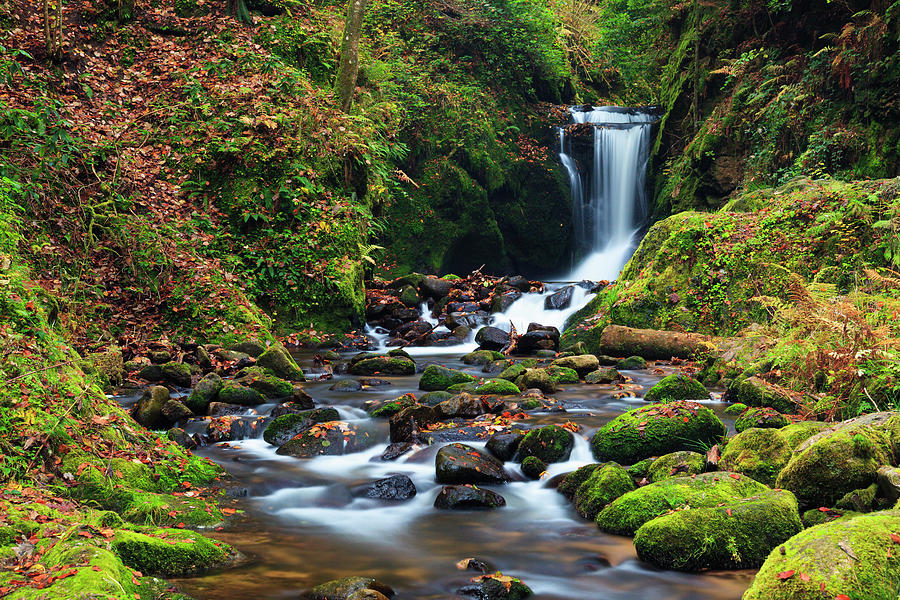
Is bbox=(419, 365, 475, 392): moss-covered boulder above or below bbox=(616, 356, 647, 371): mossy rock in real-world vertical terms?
above

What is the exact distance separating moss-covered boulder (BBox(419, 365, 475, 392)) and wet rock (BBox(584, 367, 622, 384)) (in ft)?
5.59

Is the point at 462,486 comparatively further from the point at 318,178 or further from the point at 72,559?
the point at 318,178

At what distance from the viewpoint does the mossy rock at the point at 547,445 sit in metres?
5.95

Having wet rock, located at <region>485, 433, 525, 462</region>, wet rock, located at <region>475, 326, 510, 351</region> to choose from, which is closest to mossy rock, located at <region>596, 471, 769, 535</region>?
wet rock, located at <region>485, 433, 525, 462</region>

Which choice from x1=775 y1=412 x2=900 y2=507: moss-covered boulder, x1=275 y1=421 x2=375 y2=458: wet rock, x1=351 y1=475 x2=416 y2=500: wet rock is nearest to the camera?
x1=775 y1=412 x2=900 y2=507: moss-covered boulder

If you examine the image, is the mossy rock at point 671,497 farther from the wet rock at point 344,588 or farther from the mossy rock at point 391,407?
the mossy rock at point 391,407

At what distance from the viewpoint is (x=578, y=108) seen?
22109 millimetres

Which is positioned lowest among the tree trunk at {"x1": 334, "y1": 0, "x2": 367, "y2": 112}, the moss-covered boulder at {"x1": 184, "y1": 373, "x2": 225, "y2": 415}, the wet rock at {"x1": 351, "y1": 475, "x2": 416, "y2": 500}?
the wet rock at {"x1": 351, "y1": 475, "x2": 416, "y2": 500}

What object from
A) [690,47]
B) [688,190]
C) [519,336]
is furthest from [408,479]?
[690,47]

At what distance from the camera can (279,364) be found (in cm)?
910

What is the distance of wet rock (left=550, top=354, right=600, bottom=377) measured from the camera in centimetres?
942

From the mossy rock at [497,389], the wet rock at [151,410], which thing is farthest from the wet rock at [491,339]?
the wet rock at [151,410]

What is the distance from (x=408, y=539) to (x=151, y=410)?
3.39m

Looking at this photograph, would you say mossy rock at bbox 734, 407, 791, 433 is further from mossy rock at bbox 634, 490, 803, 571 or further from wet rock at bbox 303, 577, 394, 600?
wet rock at bbox 303, 577, 394, 600
